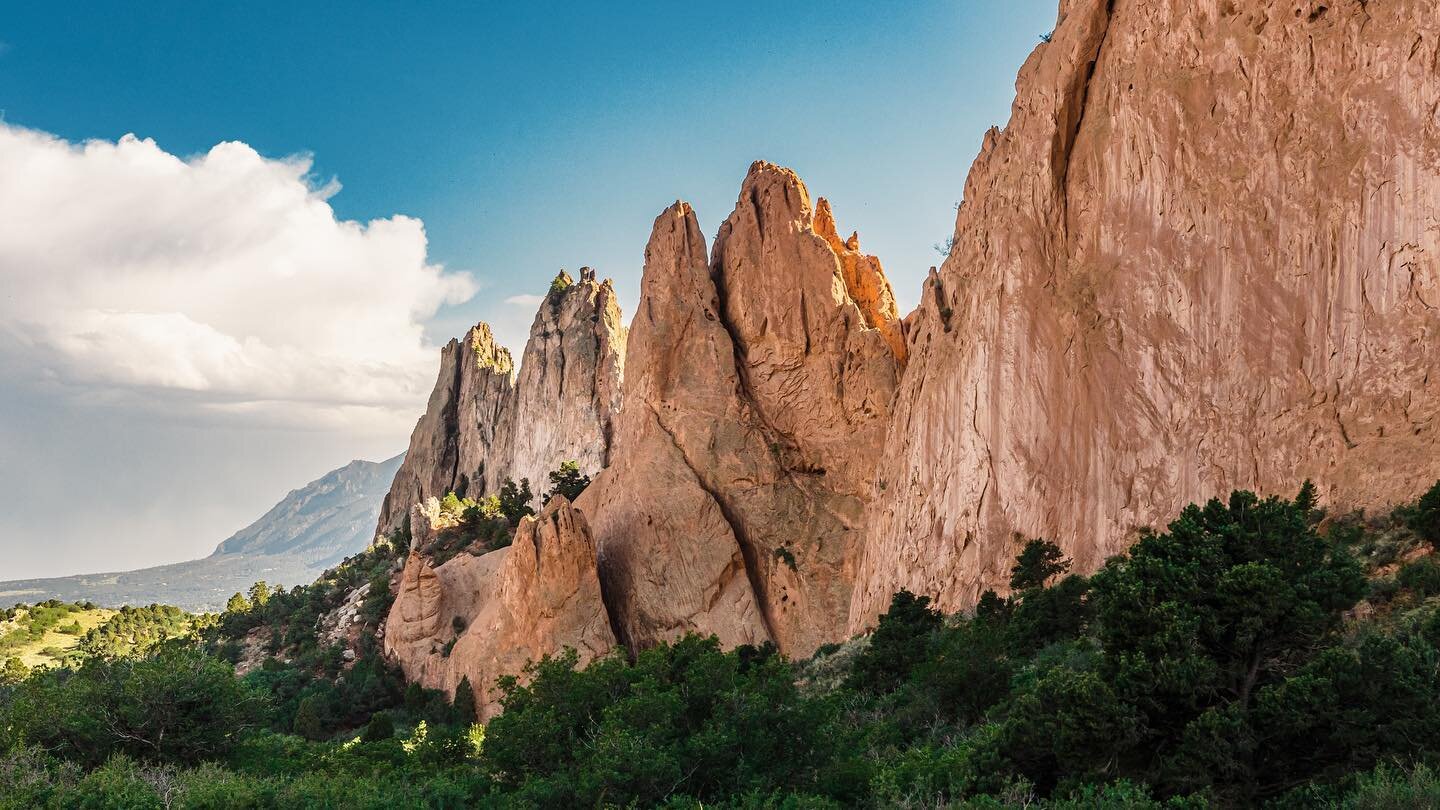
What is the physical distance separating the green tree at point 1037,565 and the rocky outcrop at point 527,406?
5217 cm

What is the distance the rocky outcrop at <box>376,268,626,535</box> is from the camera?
86.5m

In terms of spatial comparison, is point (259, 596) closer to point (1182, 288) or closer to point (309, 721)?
point (309, 721)

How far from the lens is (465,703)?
160ft

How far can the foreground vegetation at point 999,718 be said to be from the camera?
13.7m

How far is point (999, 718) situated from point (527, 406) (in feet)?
253

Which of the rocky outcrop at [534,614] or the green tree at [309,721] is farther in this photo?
the rocky outcrop at [534,614]

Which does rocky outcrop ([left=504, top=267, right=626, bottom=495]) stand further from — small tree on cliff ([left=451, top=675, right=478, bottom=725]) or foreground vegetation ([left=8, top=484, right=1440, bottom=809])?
foreground vegetation ([left=8, top=484, right=1440, bottom=809])

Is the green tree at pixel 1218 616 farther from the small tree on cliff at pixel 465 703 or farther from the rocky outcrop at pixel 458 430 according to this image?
the rocky outcrop at pixel 458 430

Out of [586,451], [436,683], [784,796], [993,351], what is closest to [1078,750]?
[784,796]

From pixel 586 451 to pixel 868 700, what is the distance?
58.4 meters

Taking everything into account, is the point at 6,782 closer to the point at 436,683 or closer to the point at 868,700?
the point at 868,700

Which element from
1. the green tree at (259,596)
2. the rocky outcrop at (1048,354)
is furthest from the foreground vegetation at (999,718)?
the green tree at (259,596)

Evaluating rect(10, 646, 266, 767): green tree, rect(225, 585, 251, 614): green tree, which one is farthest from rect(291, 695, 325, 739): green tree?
rect(225, 585, 251, 614): green tree

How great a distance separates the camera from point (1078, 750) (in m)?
14.9
